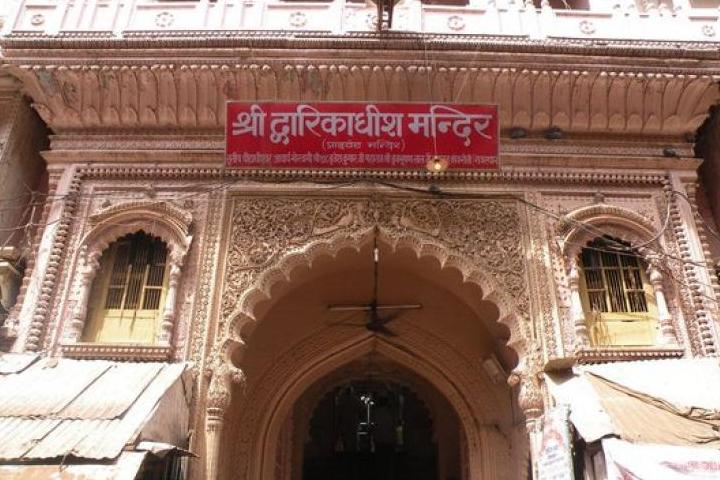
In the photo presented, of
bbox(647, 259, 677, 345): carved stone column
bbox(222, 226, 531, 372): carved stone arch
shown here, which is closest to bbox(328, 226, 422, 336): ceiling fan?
bbox(222, 226, 531, 372): carved stone arch

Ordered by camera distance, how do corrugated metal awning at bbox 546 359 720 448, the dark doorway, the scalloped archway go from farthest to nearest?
the dark doorway < the scalloped archway < corrugated metal awning at bbox 546 359 720 448

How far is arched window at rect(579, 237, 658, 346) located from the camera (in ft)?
18.7

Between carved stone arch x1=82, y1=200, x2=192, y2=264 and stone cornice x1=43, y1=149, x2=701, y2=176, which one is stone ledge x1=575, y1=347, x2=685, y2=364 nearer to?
stone cornice x1=43, y1=149, x2=701, y2=176

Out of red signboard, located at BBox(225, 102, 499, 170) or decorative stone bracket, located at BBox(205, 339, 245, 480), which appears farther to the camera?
red signboard, located at BBox(225, 102, 499, 170)

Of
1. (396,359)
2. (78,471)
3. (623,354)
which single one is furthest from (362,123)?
(78,471)

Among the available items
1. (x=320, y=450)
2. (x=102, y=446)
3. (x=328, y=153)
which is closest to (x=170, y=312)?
(x=102, y=446)

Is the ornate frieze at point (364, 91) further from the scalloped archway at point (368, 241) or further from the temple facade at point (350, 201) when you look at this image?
the scalloped archway at point (368, 241)

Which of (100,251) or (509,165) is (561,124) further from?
(100,251)

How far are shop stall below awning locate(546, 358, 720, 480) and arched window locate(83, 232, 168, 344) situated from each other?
3.65m

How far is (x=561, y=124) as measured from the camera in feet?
20.9

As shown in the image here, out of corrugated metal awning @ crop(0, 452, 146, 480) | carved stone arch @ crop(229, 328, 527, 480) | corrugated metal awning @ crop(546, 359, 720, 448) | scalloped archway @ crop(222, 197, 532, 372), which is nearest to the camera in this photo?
corrugated metal awning @ crop(0, 452, 146, 480)

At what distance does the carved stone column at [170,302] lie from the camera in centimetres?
548

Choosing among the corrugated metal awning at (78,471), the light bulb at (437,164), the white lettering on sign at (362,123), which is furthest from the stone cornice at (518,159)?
the corrugated metal awning at (78,471)

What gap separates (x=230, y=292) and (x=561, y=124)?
12.2 feet
